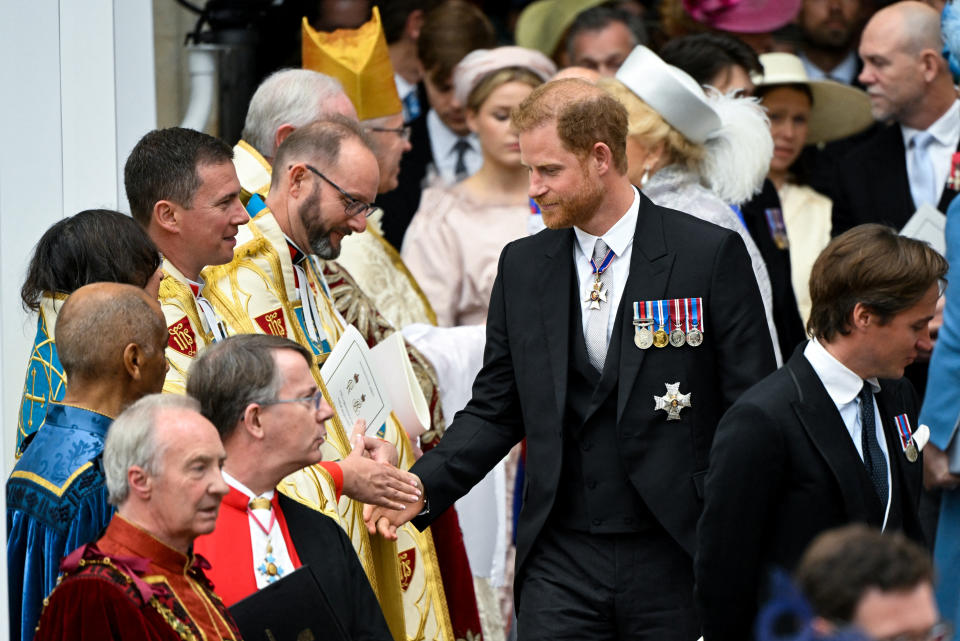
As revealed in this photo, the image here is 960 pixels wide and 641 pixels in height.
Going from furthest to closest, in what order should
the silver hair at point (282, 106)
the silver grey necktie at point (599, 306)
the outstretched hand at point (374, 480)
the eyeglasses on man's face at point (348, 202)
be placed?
1. the silver hair at point (282, 106)
2. the eyeglasses on man's face at point (348, 202)
3. the silver grey necktie at point (599, 306)
4. the outstretched hand at point (374, 480)

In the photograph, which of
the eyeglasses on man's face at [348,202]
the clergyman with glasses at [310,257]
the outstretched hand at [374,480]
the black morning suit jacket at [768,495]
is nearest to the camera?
the black morning suit jacket at [768,495]

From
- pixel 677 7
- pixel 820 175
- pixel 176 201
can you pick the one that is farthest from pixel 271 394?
pixel 677 7

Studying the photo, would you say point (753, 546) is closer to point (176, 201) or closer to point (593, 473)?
point (593, 473)

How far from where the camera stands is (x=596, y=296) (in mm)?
4457

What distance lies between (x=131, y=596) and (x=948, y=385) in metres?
3.15

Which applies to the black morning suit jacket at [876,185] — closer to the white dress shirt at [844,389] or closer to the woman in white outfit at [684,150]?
the woman in white outfit at [684,150]

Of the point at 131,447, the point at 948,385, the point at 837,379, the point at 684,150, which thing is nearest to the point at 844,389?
the point at 837,379

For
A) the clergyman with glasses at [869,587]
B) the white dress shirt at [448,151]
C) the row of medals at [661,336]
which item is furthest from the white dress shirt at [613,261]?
the white dress shirt at [448,151]

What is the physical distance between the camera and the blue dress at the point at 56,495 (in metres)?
3.64

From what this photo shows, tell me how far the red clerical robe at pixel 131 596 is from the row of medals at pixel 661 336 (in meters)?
1.50

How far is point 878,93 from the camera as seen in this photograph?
684 centimetres

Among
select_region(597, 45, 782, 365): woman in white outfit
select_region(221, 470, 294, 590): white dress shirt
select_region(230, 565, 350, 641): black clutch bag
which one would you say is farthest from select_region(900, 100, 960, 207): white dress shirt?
select_region(230, 565, 350, 641): black clutch bag

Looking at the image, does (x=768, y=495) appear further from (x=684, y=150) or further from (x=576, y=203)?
(x=684, y=150)

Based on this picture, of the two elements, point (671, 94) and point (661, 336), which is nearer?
point (661, 336)
